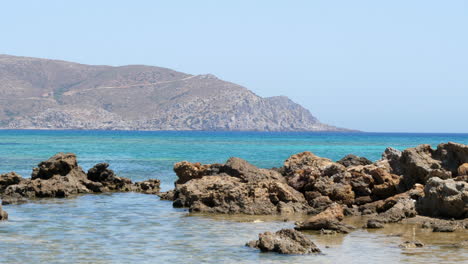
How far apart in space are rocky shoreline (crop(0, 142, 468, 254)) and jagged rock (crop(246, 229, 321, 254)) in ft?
9.85

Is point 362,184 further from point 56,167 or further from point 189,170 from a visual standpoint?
point 56,167

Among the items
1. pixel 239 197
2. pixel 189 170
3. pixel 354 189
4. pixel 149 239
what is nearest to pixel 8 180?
pixel 189 170

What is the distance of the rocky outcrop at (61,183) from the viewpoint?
31578 mm

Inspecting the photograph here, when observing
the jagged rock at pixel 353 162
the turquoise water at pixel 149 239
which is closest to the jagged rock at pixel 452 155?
the jagged rock at pixel 353 162

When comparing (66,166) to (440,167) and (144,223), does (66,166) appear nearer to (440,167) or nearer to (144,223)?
(144,223)

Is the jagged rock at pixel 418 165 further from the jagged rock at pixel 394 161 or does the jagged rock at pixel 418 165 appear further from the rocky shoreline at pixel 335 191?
the jagged rock at pixel 394 161

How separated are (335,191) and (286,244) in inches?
423

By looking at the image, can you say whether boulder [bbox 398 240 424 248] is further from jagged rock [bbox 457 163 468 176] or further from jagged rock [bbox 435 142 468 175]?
jagged rock [bbox 435 142 468 175]

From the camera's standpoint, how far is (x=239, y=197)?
26.3m

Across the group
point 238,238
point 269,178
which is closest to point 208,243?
point 238,238

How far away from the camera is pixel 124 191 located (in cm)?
3606

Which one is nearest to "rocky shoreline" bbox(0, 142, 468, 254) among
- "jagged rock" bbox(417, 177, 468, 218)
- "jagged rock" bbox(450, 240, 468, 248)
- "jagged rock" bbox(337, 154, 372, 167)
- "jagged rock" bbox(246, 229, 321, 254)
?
"jagged rock" bbox(417, 177, 468, 218)

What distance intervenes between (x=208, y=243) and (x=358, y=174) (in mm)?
11674

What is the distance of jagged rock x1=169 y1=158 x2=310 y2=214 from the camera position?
26047mm
